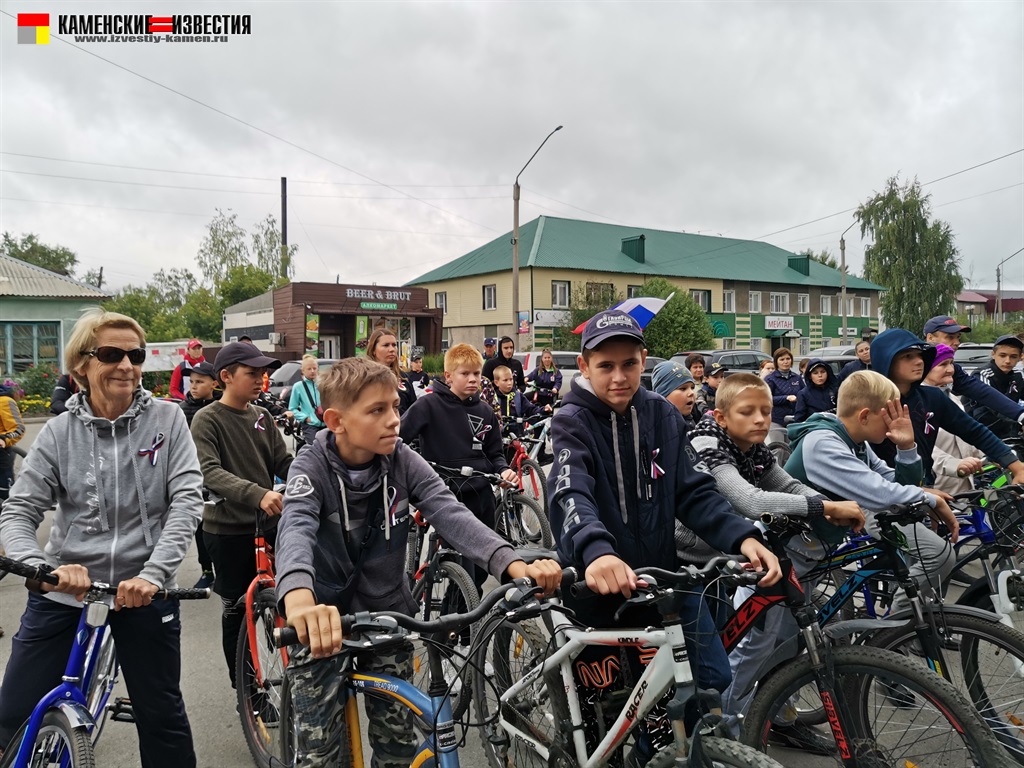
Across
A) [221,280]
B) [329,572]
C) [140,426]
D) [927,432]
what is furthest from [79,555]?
[221,280]

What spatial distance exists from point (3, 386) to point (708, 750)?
7.62 meters

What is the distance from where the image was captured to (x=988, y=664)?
2691 millimetres

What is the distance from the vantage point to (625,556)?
8.36ft

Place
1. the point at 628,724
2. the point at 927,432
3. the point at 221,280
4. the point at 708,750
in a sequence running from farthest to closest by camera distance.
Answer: the point at 221,280 → the point at 927,432 → the point at 628,724 → the point at 708,750

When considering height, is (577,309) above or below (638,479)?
above

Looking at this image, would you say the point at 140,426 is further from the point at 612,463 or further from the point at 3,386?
the point at 3,386

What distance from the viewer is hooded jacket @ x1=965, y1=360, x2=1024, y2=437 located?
17.3 ft

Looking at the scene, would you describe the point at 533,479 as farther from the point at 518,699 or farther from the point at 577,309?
the point at 577,309

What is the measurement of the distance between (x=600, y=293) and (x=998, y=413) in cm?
A: 3742

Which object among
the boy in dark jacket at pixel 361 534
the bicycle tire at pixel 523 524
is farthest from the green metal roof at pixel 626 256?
the boy in dark jacket at pixel 361 534

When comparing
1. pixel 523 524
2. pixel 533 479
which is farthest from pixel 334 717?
pixel 533 479

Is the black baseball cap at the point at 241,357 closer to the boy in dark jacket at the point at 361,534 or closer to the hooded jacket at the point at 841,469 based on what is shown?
the boy in dark jacket at the point at 361,534

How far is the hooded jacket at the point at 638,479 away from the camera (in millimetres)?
2492

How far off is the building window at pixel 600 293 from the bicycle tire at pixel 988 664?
1515 inches
